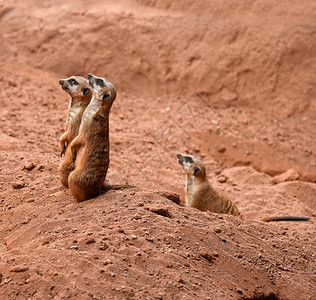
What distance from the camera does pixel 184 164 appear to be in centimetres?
584

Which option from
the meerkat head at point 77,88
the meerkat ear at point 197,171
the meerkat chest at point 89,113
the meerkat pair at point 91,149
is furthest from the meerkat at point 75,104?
the meerkat ear at point 197,171

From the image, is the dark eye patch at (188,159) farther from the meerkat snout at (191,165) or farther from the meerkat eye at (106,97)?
the meerkat eye at (106,97)

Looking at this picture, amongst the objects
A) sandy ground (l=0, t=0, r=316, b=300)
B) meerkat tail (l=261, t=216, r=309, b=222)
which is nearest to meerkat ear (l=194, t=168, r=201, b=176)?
sandy ground (l=0, t=0, r=316, b=300)

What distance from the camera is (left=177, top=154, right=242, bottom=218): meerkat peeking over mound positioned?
554cm

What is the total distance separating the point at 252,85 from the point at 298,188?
230 cm

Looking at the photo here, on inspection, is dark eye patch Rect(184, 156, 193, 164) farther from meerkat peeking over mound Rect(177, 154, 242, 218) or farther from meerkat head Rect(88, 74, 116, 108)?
meerkat head Rect(88, 74, 116, 108)

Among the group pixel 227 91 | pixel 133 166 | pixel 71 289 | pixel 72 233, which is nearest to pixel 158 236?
pixel 72 233

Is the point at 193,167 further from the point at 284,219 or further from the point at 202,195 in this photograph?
the point at 284,219

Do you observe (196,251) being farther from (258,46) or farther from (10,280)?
(258,46)

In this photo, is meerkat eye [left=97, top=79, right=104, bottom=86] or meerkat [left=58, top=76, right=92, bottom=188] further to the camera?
meerkat [left=58, top=76, right=92, bottom=188]

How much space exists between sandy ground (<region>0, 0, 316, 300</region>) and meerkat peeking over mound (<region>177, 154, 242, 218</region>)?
0.47 metres

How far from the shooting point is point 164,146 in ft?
25.1

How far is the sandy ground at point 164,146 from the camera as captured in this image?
11.4ft

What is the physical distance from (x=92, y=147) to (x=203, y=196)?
168cm
